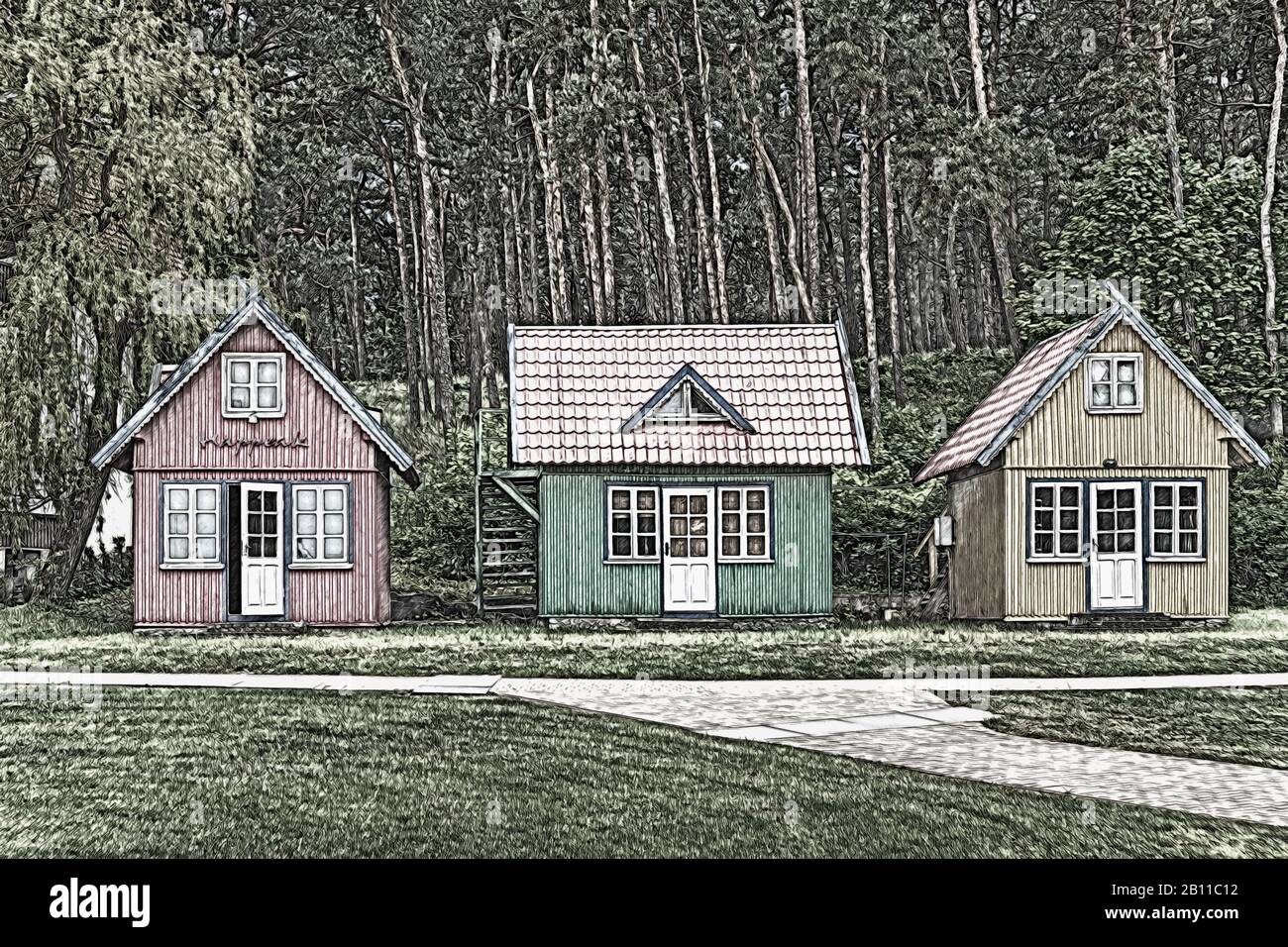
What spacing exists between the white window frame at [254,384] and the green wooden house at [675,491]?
3702 millimetres

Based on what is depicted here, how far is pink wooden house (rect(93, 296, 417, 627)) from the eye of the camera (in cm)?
2689

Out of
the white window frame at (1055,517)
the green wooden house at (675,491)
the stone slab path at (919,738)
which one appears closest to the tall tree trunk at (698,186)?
the green wooden house at (675,491)

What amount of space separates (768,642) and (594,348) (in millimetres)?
7586

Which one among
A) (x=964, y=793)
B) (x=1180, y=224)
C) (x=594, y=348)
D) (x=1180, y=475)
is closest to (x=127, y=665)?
(x=594, y=348)

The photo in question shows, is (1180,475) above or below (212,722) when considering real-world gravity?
above

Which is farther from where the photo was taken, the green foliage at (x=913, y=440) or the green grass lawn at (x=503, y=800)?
the green foliage at (x=913, y=440)

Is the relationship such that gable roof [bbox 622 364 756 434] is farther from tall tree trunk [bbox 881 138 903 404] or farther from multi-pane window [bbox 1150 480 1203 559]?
tall tree trunk [bbox 881 138 903 404]

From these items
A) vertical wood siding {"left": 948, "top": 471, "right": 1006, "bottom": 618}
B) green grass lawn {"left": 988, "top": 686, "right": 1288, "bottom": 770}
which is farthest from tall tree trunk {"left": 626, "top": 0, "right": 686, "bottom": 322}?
green grass lawn {"left": 988, "top": 686, "right": 1288, "bottom": 770}

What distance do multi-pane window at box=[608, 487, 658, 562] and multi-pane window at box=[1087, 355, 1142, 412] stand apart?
7715mm

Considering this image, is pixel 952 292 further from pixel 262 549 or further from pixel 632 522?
pixel 262 549

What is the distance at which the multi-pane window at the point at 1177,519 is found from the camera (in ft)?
91.0

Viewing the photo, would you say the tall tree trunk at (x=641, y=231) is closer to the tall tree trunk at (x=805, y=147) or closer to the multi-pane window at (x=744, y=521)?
the tall tree trunk at (x=805, y=147)
